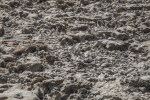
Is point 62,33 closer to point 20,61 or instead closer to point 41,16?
point 41,16

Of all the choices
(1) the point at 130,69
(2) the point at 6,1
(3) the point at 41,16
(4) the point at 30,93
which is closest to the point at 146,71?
(1) the point at 130,69

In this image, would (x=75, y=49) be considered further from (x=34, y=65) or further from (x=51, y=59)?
(x=34, y=65)

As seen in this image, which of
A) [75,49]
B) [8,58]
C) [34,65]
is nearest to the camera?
[34,65]

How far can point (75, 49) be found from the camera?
348cm

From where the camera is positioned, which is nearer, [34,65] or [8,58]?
[34,65]

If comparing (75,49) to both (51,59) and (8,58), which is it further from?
(8,58)

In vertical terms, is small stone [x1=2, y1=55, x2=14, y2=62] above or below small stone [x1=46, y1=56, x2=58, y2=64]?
above

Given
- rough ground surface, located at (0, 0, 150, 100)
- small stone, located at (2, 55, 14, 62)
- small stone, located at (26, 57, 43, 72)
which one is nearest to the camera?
rough ground surface, located at (0, 0, 150, 100)

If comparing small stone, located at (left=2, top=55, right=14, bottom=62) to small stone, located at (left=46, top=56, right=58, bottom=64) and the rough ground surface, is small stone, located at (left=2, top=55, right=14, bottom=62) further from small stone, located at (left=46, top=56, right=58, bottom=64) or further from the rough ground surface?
small stone, located at (left=46, top=56, right=58, bottom=64)

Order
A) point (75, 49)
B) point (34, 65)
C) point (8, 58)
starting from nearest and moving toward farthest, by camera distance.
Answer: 1. point (34, 65)
2. point (8, 58)
3. point (75, 49)

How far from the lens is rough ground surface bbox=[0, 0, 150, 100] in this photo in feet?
9.11

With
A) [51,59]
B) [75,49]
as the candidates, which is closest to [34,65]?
[51,59]

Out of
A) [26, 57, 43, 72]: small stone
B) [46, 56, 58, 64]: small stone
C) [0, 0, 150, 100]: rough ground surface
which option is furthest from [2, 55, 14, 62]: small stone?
[46, 56, 58, 64]: small stone

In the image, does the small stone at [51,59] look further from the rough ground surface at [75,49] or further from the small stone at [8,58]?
the small stone at [8,58]
